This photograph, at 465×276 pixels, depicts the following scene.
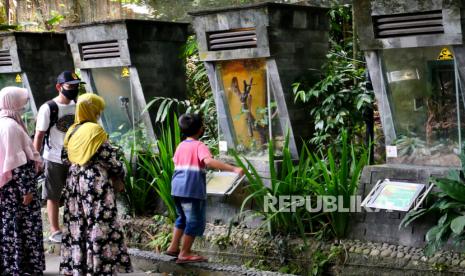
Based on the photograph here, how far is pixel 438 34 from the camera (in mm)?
5395

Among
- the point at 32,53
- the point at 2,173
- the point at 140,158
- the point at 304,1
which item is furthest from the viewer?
the point at 32,53

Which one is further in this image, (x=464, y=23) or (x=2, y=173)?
(x=2, y=173)

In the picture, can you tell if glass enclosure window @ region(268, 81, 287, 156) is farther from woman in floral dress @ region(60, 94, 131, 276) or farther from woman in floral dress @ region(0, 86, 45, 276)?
woman in floral dress @ region(0, 86, 45, 276)

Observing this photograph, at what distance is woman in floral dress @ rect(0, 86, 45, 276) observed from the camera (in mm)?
5688

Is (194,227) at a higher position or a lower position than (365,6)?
lower

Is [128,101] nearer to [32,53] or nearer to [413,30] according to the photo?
→ [32,53]

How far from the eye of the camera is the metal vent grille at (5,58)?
920 centimetres

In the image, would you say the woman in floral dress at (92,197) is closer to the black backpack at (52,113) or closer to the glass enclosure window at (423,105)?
the black backpack at (52,113)

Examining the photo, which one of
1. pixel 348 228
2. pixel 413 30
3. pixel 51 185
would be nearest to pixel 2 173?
pixel 51 185

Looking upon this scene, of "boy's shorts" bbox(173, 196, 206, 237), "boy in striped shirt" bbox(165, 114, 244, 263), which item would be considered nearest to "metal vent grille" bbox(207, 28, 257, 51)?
"boy in striped shirt" bbox(165, 114, 244, 263)

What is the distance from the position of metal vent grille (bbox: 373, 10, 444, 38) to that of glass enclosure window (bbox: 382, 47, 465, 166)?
0.17 meters

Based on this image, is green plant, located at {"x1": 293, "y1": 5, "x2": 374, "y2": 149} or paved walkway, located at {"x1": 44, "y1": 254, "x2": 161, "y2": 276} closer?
paved walkway, located at {"x1": 44, "y1": 254, "x2": 161, "y2": 276}

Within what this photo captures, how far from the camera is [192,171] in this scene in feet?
18.5

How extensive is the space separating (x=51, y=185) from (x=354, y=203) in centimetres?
290
